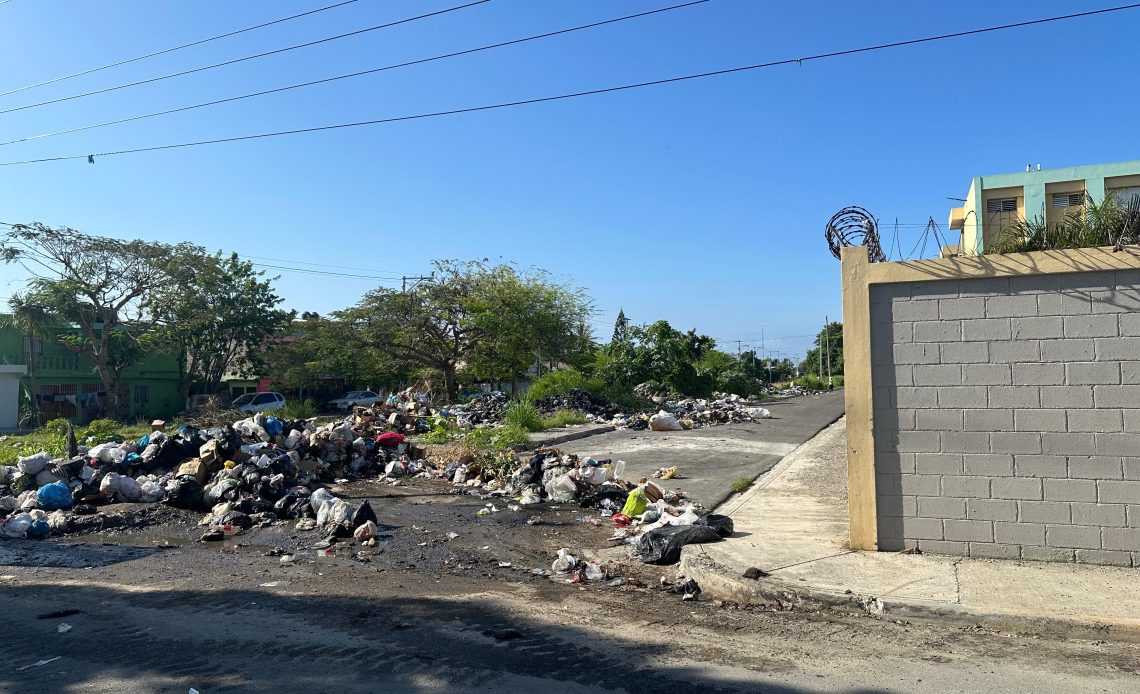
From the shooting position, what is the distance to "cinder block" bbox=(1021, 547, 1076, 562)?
22.3 feet

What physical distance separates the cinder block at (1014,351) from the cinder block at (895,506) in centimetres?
150

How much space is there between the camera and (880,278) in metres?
7.52

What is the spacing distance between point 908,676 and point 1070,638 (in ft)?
5.16

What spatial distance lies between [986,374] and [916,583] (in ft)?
6.78

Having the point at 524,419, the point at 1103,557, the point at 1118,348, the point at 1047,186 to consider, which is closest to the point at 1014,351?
the point at 1118,348

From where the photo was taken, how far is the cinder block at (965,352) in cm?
715

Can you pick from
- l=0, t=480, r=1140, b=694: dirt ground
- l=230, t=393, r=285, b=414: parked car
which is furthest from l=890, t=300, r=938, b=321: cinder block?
l=230, t=393, r=285, b=414: parked car

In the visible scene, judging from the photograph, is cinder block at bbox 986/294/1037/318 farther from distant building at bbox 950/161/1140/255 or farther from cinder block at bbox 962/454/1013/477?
distant building at bbox 950/161/1140/255

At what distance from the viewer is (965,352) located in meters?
7.22

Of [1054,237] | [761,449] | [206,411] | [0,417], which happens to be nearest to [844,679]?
[1054,237]

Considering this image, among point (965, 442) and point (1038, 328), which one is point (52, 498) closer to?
point (965, 442)

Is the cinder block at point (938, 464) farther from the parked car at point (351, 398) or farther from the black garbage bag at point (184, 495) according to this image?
the parked car at point (351, 398)

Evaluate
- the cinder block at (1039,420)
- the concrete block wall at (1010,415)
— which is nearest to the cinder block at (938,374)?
the concrete block wall at (1010,415)

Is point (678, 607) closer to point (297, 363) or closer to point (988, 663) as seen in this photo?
point (988, 663)
